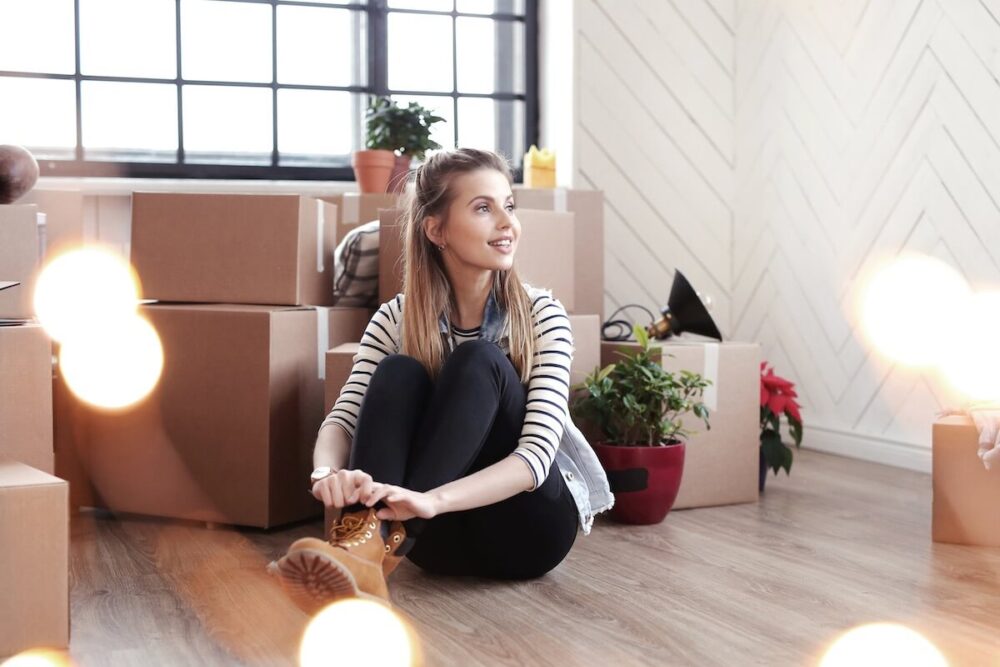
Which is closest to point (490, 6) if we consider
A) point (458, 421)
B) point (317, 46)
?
point (317, 46)

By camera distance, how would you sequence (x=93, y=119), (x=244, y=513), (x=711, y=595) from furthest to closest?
(x=93, y=119) → (x=244, y=513) → (x=711, y=595)

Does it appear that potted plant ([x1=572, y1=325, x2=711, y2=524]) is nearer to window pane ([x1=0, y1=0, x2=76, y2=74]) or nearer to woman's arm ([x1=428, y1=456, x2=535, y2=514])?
woman's arm ([x1=428, y1=456, x2=535, y2=514])

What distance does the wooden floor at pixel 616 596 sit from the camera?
1488mm

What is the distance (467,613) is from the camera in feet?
5.45

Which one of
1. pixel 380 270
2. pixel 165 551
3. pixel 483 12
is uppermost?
pixel 483 12

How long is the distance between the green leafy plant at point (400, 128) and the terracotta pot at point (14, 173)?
1083mm

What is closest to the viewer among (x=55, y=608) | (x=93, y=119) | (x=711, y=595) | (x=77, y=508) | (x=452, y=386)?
(x=55, y=608)

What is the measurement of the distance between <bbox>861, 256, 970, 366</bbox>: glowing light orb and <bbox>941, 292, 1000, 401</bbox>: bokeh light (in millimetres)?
30

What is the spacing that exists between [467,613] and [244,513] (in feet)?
2.44

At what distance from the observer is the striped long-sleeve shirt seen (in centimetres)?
166

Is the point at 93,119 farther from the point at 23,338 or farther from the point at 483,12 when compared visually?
the point at 23,338

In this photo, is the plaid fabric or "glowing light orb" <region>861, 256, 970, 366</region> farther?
"glowing light orb" <region>861, 256, 970, 366</region>

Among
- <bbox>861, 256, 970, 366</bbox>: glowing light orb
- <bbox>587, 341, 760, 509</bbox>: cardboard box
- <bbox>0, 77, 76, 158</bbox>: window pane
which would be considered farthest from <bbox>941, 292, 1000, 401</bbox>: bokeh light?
<bbox>0, 77, 76, 158</bbox>: window pane

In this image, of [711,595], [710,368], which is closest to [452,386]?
[711,595]
